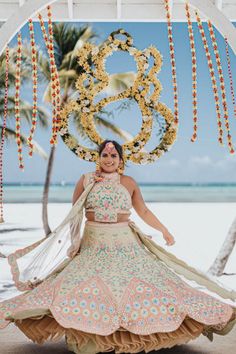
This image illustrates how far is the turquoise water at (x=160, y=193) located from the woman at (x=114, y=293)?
15087 millimetres

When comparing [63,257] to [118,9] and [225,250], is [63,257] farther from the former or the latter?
[225,250]

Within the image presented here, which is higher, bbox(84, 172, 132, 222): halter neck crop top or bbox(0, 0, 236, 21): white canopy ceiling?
bbox(0, 0, 236, 21): white canopy ceiling

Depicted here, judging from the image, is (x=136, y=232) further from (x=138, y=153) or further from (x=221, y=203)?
(x=221, y=203)

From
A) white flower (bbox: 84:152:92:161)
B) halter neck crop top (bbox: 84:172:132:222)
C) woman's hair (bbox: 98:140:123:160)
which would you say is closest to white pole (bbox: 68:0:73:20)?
white flower (bbox: 84:152:92:161)

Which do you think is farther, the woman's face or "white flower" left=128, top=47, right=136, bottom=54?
"white flower" left=128, top=47, right=136, bottom=54

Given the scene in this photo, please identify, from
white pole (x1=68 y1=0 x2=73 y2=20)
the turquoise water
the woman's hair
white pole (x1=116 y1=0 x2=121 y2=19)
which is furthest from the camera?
the turquoise water

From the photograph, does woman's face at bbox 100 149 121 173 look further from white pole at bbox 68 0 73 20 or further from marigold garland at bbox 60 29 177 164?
white pole at bbox 68 0 73 20

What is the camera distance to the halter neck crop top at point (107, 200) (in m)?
4.02

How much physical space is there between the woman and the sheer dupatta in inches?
0.5

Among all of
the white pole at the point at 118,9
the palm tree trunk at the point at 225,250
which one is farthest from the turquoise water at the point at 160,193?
the white pole at the point at 118,9

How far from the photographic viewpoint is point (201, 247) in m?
17.9

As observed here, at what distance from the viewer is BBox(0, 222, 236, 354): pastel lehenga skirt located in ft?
11.8

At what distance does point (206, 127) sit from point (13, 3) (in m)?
15.2

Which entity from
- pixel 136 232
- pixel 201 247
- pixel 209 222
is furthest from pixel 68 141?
pixel 209 222
